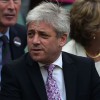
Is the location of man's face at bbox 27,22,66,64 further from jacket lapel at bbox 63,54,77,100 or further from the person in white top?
the person in white top

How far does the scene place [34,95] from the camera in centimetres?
427

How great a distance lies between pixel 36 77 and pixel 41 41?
0.29 metres

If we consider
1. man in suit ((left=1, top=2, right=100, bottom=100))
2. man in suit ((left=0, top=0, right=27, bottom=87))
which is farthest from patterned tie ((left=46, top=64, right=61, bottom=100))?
man in suit ((left=0, top=0, right=27, bottom=87))

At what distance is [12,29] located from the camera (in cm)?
516

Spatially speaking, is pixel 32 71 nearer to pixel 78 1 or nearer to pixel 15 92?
pixel 15 92

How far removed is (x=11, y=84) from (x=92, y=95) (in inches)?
25.5

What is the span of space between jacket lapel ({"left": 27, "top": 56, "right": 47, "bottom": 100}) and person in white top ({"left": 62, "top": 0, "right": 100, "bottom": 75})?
2.75 ft

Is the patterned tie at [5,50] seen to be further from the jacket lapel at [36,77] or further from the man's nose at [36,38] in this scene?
the man's nose at [36,38]

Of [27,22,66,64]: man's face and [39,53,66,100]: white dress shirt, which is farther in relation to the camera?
[39,53,66,100]: white dress shirt

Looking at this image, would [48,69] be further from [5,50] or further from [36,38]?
[5,50]

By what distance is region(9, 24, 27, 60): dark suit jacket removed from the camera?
5035 mm

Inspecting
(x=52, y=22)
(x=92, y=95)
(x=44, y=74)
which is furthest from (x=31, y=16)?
(x=92, y=95)

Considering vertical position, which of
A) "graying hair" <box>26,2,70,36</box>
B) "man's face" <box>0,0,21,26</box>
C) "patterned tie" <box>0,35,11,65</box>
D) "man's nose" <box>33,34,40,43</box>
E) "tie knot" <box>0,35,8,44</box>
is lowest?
"patterned tie" <box>0,35,11,65</box>

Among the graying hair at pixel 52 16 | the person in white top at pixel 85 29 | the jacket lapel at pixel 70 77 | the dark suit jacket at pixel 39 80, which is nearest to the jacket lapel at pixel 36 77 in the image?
the dark suit jacket at pixel 39 80
